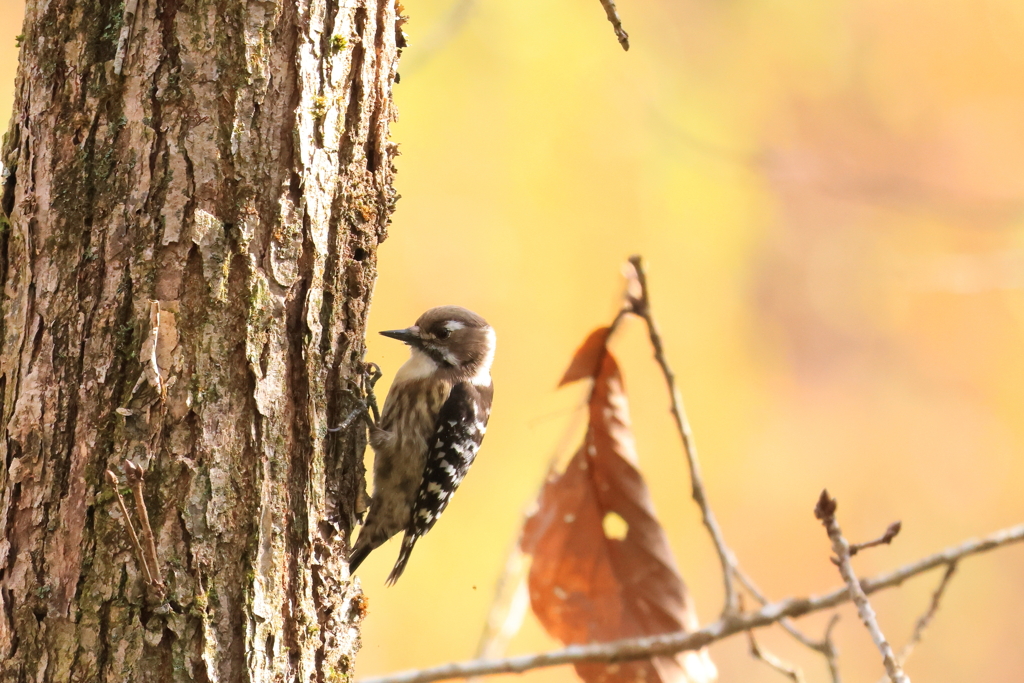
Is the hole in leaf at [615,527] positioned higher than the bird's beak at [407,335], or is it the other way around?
the bird's beak at [407,335]

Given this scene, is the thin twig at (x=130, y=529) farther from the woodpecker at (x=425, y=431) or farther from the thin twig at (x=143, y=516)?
the woodpecker at (x=425, y=431)

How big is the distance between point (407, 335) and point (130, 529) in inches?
75.2

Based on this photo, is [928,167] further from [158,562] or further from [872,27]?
[158,562]

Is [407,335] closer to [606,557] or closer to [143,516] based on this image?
[606,557]

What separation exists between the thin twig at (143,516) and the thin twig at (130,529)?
1 centimetres

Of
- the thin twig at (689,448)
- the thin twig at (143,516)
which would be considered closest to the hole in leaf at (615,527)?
the thin twig at (689,448)

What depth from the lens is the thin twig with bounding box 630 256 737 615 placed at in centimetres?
252

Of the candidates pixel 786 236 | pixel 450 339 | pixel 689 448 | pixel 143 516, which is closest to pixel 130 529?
pixel 143 516

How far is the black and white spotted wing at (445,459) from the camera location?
3.42 meters

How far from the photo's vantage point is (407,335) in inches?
141

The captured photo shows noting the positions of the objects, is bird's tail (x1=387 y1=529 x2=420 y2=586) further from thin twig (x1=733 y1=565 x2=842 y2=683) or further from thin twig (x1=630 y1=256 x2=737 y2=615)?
thin twig (x1=733 y1=565 x2=842 y2=683)

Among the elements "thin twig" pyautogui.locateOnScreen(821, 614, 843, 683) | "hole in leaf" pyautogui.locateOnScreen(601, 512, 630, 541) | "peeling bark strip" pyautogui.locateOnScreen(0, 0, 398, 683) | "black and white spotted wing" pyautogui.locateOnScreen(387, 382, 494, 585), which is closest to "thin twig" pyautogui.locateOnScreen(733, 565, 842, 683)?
"thin twig" pyautogui.locateOnScreen(821, 614, 843, 683)

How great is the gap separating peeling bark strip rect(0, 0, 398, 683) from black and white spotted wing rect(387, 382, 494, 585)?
4.25 ft

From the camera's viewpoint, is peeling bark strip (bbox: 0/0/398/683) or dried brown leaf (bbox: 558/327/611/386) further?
dried brown leaf (bbox: 558/327/611/386)
